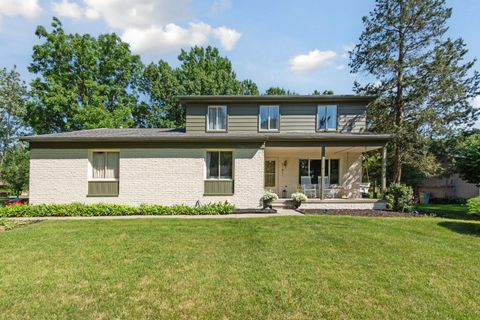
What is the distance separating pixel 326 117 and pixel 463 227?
7648 mm

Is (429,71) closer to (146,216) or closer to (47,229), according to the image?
(146,216)

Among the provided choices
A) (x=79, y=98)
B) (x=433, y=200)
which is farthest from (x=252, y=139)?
(x=79, y=98)

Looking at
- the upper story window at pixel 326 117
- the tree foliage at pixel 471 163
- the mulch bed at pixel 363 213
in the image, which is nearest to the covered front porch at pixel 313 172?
the upper story window at pixel 326 117

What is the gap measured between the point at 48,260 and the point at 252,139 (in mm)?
8240

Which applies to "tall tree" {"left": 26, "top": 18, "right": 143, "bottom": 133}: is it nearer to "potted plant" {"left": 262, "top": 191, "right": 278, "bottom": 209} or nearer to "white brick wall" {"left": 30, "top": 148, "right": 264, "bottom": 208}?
"white brick wall" {"left": 30, "top": 148, "right": 264, "bottom": 208}

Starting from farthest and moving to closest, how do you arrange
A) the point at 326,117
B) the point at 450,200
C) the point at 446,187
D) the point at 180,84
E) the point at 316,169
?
the point at 180,84
the point at 446,187
the point at 450,200
the point at 316,169
the point at 326,117

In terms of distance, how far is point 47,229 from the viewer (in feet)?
23.9

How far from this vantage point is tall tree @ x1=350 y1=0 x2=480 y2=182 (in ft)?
45.3

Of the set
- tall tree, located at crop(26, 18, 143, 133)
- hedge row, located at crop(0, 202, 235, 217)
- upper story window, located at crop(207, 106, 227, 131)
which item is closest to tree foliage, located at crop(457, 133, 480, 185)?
hedge row, located at crop(0, 202, 235, 217)

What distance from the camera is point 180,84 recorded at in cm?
2564

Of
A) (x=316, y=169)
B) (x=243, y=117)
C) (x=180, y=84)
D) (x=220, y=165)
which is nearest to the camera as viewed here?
(x=220, y=165)

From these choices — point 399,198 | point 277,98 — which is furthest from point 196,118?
point 399,198

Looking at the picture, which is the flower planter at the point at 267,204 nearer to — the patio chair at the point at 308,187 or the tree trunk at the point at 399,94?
the patio chair at the point at 308,187

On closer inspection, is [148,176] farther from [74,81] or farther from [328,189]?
[74,81]
